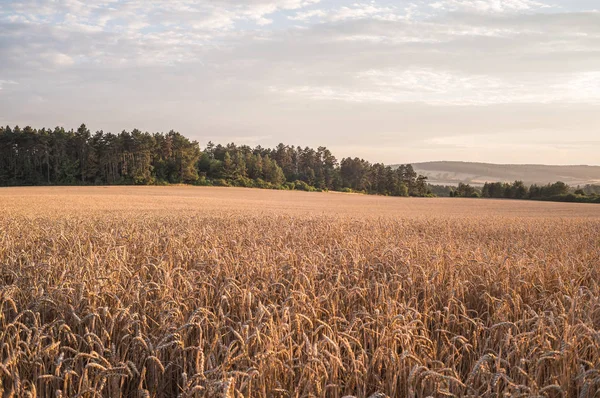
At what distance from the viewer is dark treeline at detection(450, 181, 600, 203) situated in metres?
70.8

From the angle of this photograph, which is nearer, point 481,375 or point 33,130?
point 481,375

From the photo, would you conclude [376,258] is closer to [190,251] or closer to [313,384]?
[190,251]

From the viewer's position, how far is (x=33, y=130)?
8300 centimetres

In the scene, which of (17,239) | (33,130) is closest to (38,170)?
Answer: (33,130)

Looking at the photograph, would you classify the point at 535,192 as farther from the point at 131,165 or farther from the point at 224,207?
the point at 131,165

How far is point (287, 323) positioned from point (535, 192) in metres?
88.2

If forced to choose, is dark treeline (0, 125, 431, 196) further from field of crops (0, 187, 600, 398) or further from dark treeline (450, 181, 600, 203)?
field of crops (0, 187, 600, 398)

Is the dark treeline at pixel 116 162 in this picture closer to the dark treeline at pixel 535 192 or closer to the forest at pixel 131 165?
the forest at pixel 131 165

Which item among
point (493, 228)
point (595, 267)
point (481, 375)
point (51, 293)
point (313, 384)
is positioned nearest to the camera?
point (313, 384)

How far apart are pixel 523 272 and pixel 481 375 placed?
3733mm

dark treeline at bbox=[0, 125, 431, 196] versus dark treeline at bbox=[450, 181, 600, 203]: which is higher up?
dark treeline at bbox=[0, 125, 431, 196]

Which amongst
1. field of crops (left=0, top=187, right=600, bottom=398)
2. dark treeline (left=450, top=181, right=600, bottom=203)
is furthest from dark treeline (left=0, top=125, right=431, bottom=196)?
field of crops (left=0, top=187, right=600, bottom=398)

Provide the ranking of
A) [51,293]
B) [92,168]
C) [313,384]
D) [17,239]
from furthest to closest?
[92,168] < [17,239] < [51,293] < [313,384]

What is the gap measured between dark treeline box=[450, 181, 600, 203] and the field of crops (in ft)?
239
